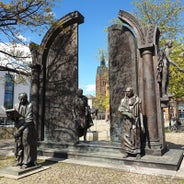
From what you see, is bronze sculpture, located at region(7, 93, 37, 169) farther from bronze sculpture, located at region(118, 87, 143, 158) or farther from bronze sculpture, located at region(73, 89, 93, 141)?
bronze sculpture, located at region(118, 87, 143, 158)

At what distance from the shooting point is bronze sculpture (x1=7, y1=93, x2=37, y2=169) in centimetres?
585

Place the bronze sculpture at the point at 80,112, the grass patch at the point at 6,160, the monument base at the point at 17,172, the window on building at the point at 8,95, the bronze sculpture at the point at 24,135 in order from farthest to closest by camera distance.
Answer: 1. the window on building at the point at 8,95
2. the bronze sculpture at the point at 80,112
3. the grass patch at the point at 6,160
4. the bronze sculpture at the point at 24,135
5. the monument base at the point at 17,172

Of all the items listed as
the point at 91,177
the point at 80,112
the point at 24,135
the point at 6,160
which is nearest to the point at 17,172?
the point at 24,135

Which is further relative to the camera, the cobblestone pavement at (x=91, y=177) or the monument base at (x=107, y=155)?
the monument base at (x=107, y=155)

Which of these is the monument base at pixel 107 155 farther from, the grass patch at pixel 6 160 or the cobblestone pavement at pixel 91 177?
the grass patch at pixel 6 160

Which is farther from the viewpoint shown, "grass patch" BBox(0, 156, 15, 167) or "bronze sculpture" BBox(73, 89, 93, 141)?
"bronze sculpture" BBox(73, 89, 93, 141)

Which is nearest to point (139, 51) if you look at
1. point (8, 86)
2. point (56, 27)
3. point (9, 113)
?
point (56, 27)

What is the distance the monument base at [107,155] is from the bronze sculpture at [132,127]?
0.30 meters

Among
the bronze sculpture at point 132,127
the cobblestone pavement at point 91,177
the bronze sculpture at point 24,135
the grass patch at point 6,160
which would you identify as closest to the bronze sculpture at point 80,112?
the bronze sculpture at point 132,127

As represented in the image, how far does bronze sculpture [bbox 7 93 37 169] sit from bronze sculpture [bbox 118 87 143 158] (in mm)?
3087

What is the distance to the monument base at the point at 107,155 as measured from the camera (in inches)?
231

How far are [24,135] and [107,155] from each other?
122 inches

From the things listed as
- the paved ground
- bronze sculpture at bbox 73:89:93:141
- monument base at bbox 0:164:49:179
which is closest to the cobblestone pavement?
the paved ground

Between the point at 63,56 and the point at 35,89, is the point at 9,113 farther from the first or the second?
the point at 63,56
